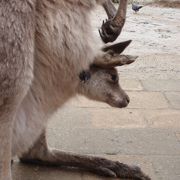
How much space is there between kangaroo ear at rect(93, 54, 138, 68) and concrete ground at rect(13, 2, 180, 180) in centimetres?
26

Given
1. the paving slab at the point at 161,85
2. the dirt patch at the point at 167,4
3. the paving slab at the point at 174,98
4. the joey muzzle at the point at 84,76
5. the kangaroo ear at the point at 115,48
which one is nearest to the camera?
the joey muzzle at the point at 84,76

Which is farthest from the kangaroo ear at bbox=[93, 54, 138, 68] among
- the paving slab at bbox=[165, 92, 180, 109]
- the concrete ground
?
the paving slab at bbox=[165, 92, 180, 109]

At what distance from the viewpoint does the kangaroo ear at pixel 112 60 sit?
3189mm

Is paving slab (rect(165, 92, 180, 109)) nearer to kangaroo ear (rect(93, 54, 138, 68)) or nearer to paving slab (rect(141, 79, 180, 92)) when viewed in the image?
paving slab (rect(141, 79, 180, 92))

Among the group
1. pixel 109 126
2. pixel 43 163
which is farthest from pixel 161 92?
pixel 43 163

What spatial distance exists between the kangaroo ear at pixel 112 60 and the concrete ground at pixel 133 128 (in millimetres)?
263

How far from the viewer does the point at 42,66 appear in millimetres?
2918

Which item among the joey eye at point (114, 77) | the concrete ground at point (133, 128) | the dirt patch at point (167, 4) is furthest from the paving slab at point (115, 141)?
the dirt patch at point (167, 4)

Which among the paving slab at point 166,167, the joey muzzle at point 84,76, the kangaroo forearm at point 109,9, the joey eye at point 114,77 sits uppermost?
the kangaroo forearm at point 109,9

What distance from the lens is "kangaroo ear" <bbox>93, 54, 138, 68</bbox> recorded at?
10.5 ft

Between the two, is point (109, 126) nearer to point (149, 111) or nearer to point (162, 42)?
point (149, 111)

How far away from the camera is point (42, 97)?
10.00ft

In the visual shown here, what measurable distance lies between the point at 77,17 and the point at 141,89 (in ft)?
8.38

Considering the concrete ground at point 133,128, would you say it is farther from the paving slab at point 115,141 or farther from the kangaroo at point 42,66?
the kangaroo at point 42,66
